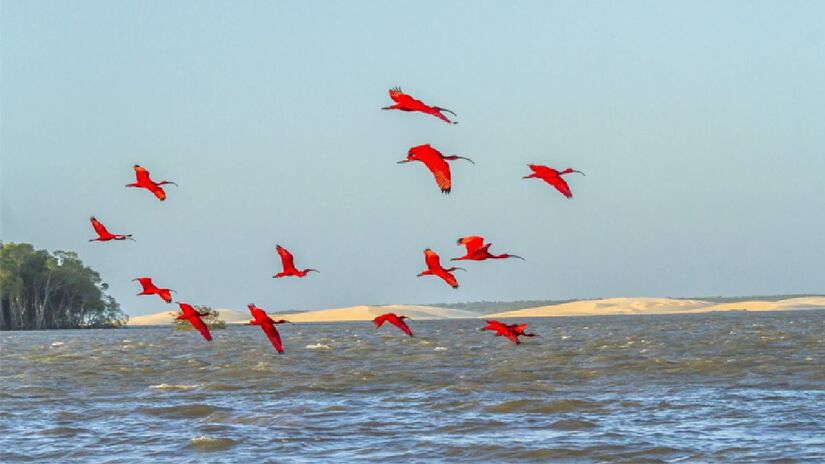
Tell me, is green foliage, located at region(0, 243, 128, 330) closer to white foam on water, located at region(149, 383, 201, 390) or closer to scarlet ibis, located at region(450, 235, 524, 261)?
white foam on water, located at region(149, 383, 201, 390)

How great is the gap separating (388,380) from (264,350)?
68.5 feet

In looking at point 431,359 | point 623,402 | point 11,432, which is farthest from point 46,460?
point 431,359

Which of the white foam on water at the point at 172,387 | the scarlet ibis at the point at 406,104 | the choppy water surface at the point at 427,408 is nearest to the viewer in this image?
the scarlet ibis at the point at 406,104

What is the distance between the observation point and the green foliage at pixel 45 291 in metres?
120

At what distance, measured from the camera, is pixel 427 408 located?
88.8 feet

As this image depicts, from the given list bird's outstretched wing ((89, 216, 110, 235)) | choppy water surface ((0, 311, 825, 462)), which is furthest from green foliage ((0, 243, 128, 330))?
bird's outstretched wing ((89, 216, 110, 235))

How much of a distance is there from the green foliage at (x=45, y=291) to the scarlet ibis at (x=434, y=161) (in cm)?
11149

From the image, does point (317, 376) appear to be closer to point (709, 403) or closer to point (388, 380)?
point (388, 380)

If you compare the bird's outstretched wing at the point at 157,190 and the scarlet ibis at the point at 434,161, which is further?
the bird's outstretched wing at the point at 157,190

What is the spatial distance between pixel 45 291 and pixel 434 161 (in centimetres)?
11953

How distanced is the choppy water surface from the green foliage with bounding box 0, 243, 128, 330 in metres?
76.9

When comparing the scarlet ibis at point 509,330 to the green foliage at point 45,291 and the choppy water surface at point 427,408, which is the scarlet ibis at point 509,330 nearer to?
the choppy water surface at point 427,408

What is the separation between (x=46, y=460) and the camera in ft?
67.4

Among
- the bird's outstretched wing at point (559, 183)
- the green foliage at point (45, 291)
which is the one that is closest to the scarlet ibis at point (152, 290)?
the bird's outstretched wing at point (559, 183)
